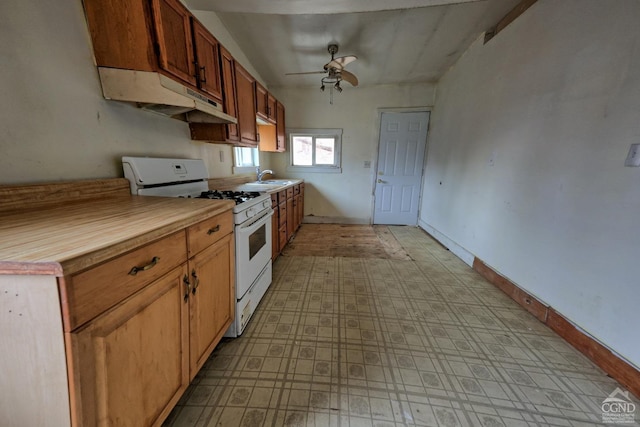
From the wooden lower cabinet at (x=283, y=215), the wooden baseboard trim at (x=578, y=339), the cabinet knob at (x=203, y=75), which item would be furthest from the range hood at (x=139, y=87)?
the wooden baseboard trim at (x=578, y=339)

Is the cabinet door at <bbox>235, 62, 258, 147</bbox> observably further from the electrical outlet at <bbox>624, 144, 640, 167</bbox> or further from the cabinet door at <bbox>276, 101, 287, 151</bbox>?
→ the electrical outlet at <bbox>624, 144, 640, 167</bbox>

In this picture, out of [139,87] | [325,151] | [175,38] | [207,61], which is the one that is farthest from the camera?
[325,151]

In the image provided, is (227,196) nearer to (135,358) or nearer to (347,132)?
(135,358)

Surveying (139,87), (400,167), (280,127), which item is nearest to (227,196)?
(139,87)

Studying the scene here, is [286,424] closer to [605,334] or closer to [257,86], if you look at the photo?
[605,334]

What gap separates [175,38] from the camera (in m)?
1.40

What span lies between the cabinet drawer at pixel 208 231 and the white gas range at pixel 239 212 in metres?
0.10

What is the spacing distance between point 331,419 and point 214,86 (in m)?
2.33

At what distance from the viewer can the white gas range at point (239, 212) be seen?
1.46 metres

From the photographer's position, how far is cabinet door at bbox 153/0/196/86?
1.27m

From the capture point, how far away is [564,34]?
1646 millimetres

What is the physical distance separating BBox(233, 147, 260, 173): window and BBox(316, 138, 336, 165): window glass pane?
124cm

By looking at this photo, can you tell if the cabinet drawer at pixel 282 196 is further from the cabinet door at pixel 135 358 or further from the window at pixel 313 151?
the cabinet door at pixel 135 358

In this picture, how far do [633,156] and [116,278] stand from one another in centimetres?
246
